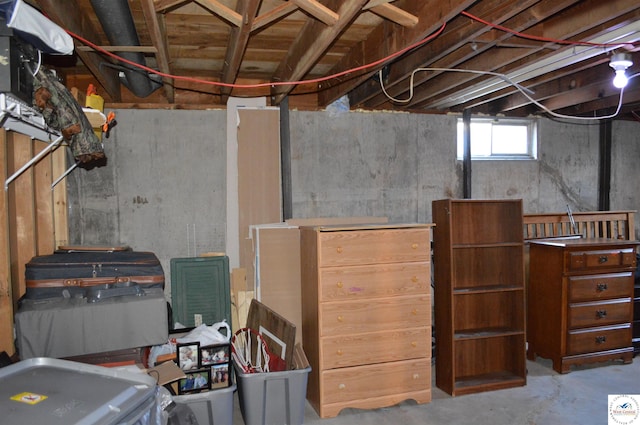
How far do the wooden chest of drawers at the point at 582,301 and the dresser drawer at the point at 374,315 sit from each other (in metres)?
1.23

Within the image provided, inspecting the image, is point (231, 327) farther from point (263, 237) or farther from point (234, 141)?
point (234, 141)

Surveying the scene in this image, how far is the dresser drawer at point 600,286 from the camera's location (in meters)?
3.61

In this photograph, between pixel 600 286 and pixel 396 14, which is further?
pixel 600 286

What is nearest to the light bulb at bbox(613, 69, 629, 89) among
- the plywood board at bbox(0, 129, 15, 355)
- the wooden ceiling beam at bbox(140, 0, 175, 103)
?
the wooden ceiling beam at bbox(140, 0, 175, 103)

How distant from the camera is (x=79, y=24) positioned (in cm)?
237

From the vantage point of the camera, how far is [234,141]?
150 inches

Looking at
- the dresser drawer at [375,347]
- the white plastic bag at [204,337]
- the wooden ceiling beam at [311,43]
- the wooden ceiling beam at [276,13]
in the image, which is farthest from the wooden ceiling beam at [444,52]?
the white plastic bag at [204,337]

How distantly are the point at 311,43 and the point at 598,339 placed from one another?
3.21 m

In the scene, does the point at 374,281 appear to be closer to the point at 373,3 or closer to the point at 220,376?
the point at 220,376

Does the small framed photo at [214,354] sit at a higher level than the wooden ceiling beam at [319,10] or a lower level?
lower

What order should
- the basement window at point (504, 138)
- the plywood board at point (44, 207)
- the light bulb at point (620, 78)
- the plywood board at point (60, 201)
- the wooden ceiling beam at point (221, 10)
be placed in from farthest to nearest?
the basement window at point (504, 138), the plywood board at point (60, 201), the plywood board at point (44, 207), the light bulb at point (620, 78), the wooden ceiling beam at point (221, 10)

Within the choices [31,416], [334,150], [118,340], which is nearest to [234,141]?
[334,150]

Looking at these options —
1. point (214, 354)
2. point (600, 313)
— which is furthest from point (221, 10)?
point (600, 313)

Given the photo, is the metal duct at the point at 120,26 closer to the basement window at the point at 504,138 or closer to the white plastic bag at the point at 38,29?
the white plastic bag at the point at 38,29
